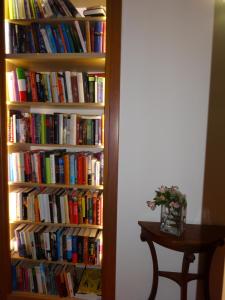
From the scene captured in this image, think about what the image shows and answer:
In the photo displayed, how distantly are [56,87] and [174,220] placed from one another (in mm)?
1192

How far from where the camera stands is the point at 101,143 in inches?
65.3

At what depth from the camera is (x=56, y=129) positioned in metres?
1.68

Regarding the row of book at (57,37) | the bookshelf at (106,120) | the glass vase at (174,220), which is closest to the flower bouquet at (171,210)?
the glass vase at (174,220)

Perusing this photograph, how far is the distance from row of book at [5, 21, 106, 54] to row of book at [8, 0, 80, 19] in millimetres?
60

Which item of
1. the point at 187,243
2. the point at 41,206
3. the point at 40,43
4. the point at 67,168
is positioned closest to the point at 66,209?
the point at 41,206

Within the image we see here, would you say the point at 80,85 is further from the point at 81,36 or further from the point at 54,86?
the point at 81,36

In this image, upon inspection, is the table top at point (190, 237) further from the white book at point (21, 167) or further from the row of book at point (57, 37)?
the row of book at point (57, 37)

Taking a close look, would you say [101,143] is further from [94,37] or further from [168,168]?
[94,37]

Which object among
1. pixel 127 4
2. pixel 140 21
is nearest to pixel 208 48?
pixel 140 21

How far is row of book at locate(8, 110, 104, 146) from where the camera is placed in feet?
5.44

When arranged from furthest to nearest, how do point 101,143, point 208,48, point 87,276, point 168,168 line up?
point 87,276 < point 101,143 < point 168,168 < point 208,48

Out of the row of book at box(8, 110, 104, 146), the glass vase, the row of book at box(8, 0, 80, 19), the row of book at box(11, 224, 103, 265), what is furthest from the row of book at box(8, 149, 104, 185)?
the row of book at box(8, 0, 80, 19)

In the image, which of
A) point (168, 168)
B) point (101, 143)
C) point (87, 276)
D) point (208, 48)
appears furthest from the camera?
point (87, 276)

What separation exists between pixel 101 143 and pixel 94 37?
2.36 ft
